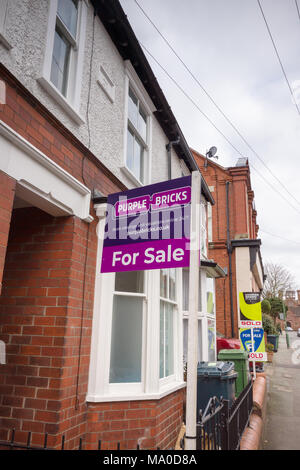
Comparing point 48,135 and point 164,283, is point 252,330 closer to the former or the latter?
point 164,283

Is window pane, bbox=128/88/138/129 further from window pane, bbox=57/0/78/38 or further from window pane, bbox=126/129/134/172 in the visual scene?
window pane, bbox=57/0/78/38

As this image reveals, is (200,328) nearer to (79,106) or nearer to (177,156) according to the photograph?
(177,156)

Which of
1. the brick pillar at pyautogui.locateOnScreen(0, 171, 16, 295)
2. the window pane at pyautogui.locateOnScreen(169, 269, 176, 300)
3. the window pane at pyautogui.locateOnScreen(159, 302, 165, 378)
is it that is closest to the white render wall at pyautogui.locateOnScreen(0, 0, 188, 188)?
the brick pillar at pyautogui.locateOnScreen(0, 171, 16, 295)

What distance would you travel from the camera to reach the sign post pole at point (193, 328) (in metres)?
2.18

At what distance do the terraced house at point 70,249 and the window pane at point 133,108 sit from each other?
0.16 meters

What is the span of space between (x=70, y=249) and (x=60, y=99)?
5.31 feet

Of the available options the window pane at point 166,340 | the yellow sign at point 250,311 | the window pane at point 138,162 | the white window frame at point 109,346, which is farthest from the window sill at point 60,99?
the yellow sign at point 250,311

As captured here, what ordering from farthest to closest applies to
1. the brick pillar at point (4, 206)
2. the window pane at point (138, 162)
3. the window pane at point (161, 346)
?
the window pane at point (138, 162)
the window pane at point (161, 346)
the brick pillar at point (4, 206)

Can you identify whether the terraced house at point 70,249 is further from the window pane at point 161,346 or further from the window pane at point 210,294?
the window pane at point 210,294

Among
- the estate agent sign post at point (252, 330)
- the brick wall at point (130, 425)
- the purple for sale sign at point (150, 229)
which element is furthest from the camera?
the estate agent sign post at point (252, 330)

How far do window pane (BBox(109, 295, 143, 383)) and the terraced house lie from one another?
0.05ft

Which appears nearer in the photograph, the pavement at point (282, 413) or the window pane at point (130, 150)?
the window pane at point (130, 150)

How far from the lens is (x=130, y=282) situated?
4.68 m
